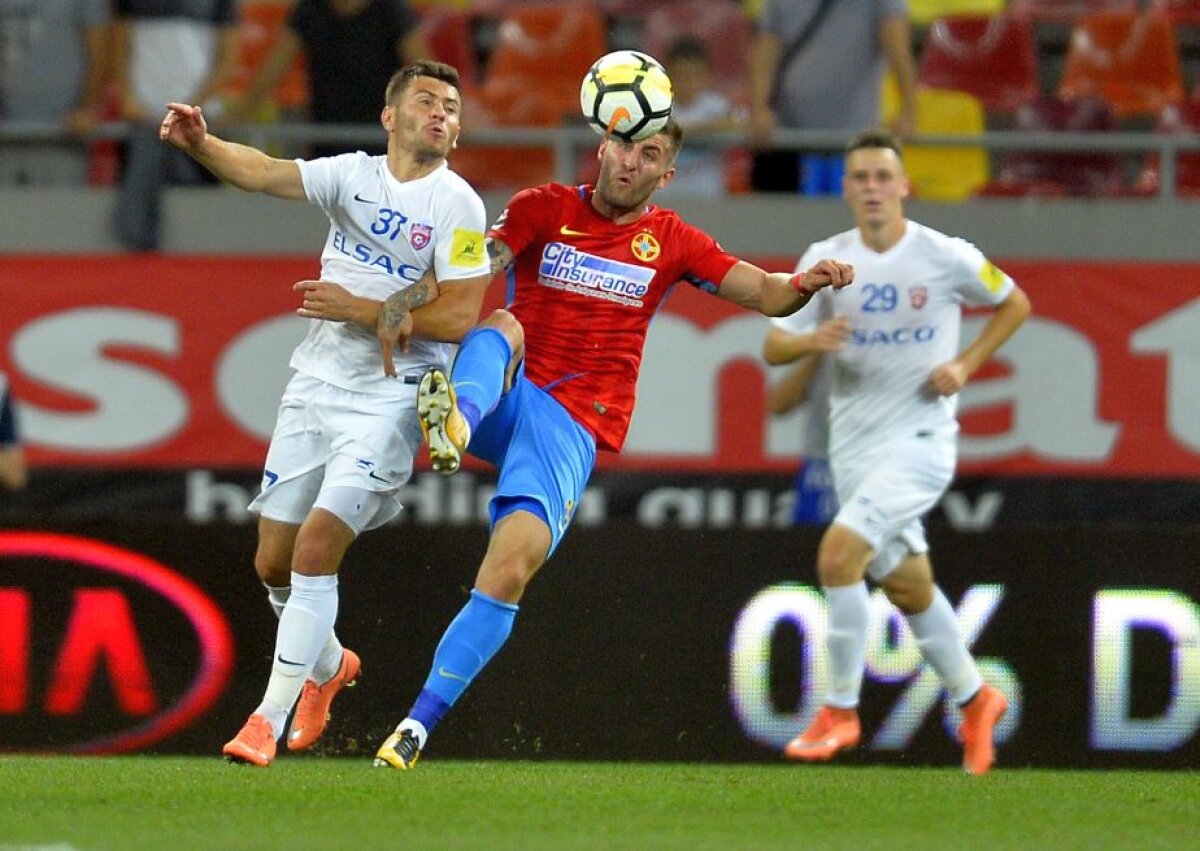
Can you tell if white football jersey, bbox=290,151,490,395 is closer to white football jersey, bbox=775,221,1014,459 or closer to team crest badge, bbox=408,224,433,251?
team crest badge, bbox=408,224,433,251

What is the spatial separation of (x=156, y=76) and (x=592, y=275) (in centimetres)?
453

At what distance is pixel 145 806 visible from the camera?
18.6ft

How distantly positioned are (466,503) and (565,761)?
2.68 meters

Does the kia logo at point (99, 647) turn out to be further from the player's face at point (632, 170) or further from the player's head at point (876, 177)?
the player's head at point (876, 177)

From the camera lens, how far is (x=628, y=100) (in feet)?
20.9

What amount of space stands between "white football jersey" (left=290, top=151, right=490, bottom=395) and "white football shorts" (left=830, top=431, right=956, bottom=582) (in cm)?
196

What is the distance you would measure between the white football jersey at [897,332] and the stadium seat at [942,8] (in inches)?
159

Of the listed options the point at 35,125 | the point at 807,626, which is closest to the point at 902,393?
the point at 807,626

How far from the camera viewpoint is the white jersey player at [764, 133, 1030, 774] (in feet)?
25.1

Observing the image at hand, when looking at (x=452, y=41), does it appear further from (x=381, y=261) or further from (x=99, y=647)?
(x=381, y=261)

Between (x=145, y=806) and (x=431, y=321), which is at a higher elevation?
(x=431, y=321)

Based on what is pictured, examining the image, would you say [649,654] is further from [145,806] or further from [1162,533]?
[145,806]

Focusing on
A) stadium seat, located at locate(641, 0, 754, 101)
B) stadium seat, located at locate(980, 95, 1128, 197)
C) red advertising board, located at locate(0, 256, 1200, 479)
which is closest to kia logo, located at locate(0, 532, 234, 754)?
red advertising board, located at locate(0, 256, 1200, 479)

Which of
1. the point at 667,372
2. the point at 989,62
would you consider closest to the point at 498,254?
the point at 667,372
